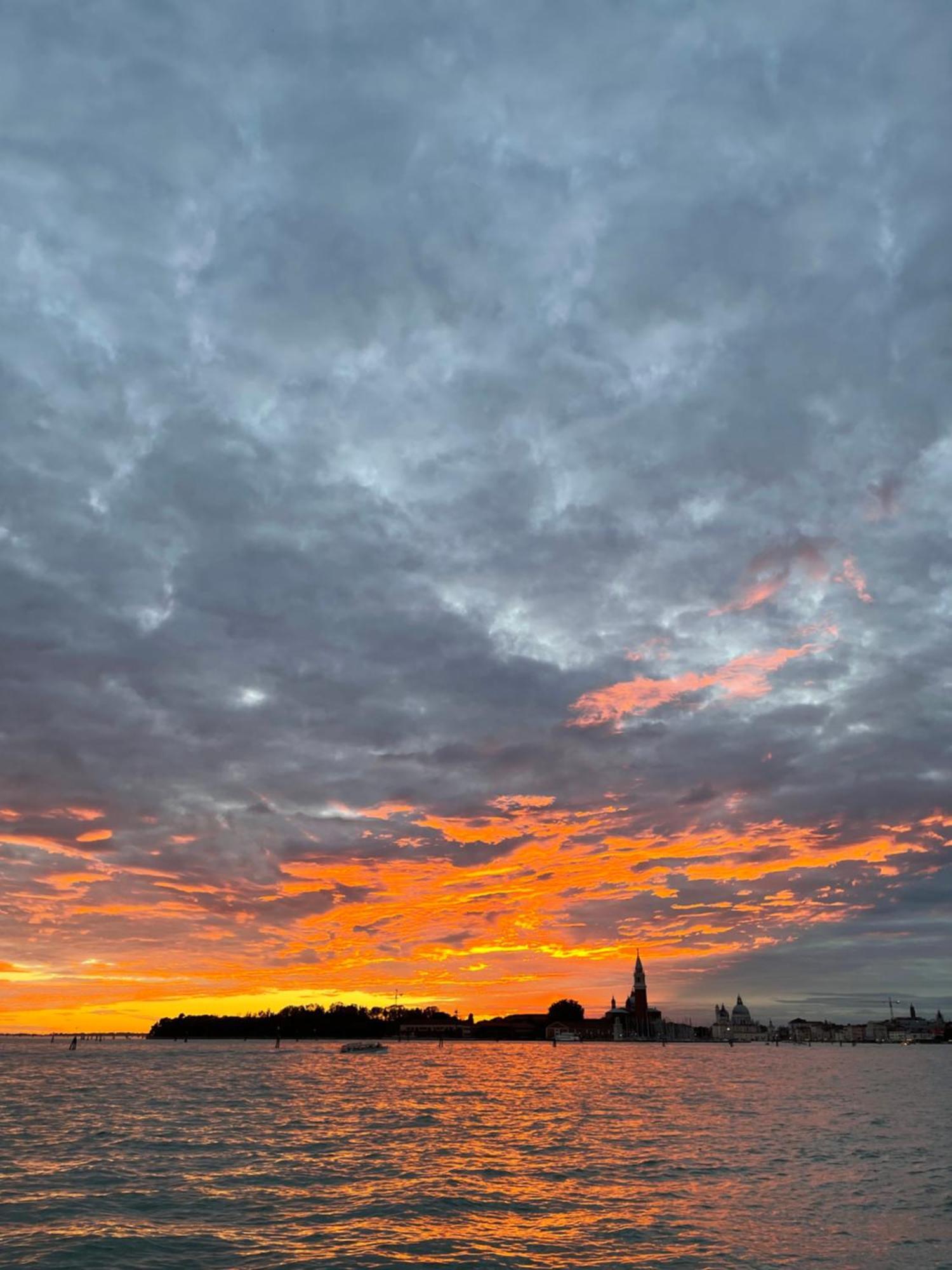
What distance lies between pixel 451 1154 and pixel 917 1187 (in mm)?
21977

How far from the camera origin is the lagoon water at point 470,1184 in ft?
91.7

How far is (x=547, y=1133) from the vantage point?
5891cm

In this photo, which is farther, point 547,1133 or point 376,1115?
point 376,1115

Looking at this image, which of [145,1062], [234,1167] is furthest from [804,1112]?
[145,1062]

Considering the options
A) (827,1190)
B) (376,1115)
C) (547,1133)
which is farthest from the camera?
(376,1115)

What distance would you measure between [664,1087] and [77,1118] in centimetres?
7187

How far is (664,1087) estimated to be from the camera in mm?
113688

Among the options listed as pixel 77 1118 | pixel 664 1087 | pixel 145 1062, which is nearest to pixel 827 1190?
pixel 77 1118

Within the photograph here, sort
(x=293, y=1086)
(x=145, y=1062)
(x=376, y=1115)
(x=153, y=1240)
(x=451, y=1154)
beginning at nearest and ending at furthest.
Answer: (x=153, y=1240) → (x=451, y=1154) → (x=376, y=1115) → (x=293, y=1086) → (x=145, y=1062)

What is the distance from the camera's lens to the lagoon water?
91.7 ft

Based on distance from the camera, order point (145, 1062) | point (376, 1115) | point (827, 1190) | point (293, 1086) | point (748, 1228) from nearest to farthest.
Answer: point (748, 1228) → point (827, 1190) → point (376, 1115) → point (293, 1086) → point (145, 1062)

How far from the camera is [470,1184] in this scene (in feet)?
128

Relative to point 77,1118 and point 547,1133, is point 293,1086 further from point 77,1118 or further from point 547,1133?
point 547,1133

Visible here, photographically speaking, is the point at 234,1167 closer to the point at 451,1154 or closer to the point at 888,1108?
the point at 451,1154
